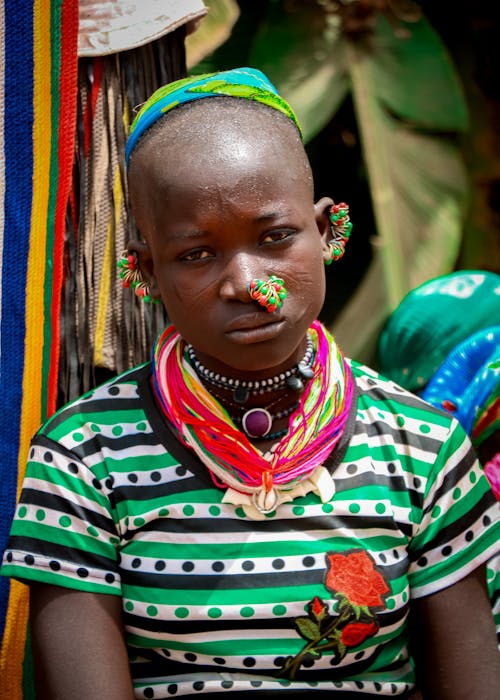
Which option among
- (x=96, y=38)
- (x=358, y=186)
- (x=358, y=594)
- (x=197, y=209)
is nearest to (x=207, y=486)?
(x=358, y=594)

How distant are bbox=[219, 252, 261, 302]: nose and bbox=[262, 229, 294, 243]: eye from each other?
5 centimetres

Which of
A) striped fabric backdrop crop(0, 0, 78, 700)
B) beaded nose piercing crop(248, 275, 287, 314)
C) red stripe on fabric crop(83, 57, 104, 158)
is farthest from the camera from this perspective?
red stripe on fabric crop(83, 57, 104, 158)

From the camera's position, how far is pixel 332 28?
364 cm

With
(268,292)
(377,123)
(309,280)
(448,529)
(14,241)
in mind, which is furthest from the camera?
(377,123)

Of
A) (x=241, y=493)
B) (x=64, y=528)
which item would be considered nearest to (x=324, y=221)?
(x=241, y=493)

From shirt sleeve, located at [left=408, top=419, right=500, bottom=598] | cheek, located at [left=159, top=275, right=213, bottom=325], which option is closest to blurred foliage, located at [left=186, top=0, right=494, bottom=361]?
shirt sleeve, located at [left=408, top=419, right=500, bottom=598]

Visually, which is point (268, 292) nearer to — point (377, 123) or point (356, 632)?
point (356, 632)

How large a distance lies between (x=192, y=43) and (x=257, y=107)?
1096 mm

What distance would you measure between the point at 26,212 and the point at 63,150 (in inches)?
6.7

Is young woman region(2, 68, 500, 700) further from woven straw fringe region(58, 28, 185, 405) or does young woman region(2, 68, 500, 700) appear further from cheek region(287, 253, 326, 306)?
woven straw fringe region(58, 28, 185, 405)

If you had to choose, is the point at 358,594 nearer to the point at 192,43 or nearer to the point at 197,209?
the point at 197,209

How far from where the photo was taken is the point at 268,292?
168 centimetres

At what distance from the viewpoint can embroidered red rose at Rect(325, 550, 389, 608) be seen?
5.91 ft

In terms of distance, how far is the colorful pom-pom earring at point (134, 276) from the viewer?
191cm
